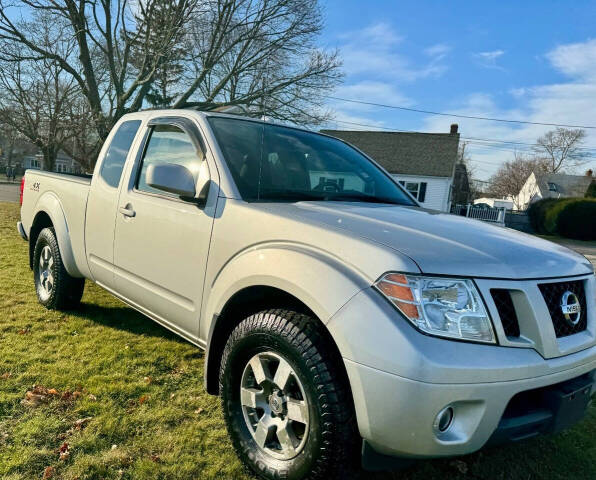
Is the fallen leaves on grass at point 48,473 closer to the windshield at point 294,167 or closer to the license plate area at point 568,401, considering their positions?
the windshield at point 294,167

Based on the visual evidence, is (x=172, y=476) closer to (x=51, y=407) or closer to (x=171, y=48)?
(x=51, y=407)

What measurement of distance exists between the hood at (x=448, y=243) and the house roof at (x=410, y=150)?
26060mm

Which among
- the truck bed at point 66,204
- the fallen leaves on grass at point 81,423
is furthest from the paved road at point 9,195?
the fallen leaves on grass at point 81,423

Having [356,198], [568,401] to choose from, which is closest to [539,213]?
[356,198]

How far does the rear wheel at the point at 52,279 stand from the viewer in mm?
4141

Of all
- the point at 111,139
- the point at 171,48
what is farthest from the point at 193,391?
the point at 171,48

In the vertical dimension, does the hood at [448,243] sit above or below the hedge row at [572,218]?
above

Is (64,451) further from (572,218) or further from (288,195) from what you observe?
(572,218)

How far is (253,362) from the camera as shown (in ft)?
7.19

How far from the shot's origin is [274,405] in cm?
209

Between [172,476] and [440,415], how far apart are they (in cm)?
141

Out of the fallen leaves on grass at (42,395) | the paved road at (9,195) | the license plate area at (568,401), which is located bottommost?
the paved road at (9,195)

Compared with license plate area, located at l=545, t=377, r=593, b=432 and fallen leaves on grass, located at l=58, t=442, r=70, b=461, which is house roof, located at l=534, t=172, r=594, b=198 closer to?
license plate area, located at l=545, t=377, r=593, b=432

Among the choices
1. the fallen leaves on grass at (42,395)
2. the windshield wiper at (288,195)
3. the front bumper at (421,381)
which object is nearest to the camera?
the front bumper at (421,381)
